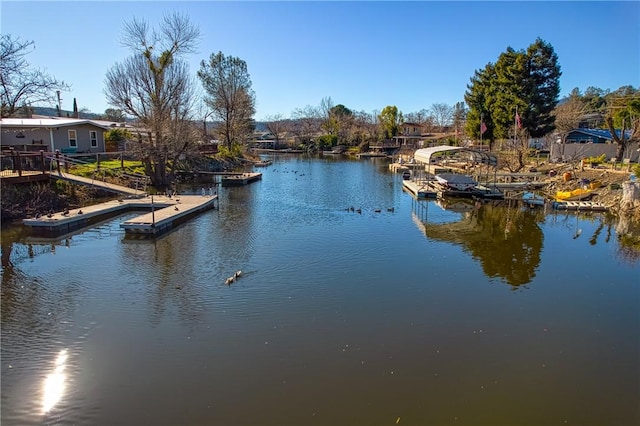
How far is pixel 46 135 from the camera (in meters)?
30.2

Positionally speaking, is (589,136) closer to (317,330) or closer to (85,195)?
(317,330)

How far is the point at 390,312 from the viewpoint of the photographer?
33.5 ft

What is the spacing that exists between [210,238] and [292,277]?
582cm

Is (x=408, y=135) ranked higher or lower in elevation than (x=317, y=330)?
higher

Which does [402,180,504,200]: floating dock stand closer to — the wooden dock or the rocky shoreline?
the wooden dock

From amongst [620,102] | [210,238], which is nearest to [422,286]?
[210,238]

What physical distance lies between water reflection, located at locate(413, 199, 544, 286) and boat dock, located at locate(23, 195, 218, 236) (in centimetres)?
1160

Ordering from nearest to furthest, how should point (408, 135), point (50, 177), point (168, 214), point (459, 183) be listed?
point (168, 214) < point (50, 177) < point (459, 183) < point (408, 135)

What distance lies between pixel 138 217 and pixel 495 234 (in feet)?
53.4

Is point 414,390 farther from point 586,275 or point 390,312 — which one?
point 586,275

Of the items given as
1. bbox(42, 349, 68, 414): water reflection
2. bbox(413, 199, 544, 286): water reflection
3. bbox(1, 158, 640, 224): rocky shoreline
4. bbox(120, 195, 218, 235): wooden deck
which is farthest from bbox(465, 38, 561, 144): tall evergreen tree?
bbox(42, 349, 68, 414): water reflection

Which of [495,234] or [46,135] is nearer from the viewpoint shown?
[495,234]

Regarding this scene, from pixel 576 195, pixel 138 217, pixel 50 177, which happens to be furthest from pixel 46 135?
pixel 576 195

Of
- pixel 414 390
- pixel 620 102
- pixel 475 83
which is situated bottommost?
pixel 414 390
